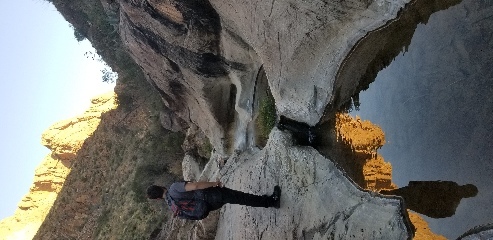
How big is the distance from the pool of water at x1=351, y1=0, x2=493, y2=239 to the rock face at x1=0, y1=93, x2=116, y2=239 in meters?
23.7

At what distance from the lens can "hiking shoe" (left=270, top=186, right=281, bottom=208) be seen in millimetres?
7798

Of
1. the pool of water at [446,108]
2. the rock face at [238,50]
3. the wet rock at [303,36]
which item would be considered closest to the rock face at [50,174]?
the rock face at [238,50]

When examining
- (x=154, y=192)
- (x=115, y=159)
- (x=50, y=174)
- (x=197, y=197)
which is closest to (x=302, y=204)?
(x=197, y=197)

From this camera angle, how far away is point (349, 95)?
8.34 metres

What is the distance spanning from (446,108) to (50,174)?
29.4 m

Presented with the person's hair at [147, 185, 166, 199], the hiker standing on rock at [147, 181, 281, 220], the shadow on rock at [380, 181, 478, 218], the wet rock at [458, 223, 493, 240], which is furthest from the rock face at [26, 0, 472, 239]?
the person's hair at [147, 185, 166, 199]

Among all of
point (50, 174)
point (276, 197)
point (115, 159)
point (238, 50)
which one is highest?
point (50, 174)

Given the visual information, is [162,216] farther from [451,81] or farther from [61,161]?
[61,161]

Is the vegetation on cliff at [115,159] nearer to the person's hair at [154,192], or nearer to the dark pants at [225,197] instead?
the person's hair at [154,192]

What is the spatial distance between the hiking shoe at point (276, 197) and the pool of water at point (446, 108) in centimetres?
207

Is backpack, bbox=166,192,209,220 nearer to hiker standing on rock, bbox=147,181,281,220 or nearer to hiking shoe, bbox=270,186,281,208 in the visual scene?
hiker standing on rock, bbox=147,181,281,220

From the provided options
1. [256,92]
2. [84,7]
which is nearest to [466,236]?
[256,92]

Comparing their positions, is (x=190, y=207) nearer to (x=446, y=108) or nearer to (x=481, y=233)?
(x=481, y=233)

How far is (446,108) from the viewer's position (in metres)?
7.17
